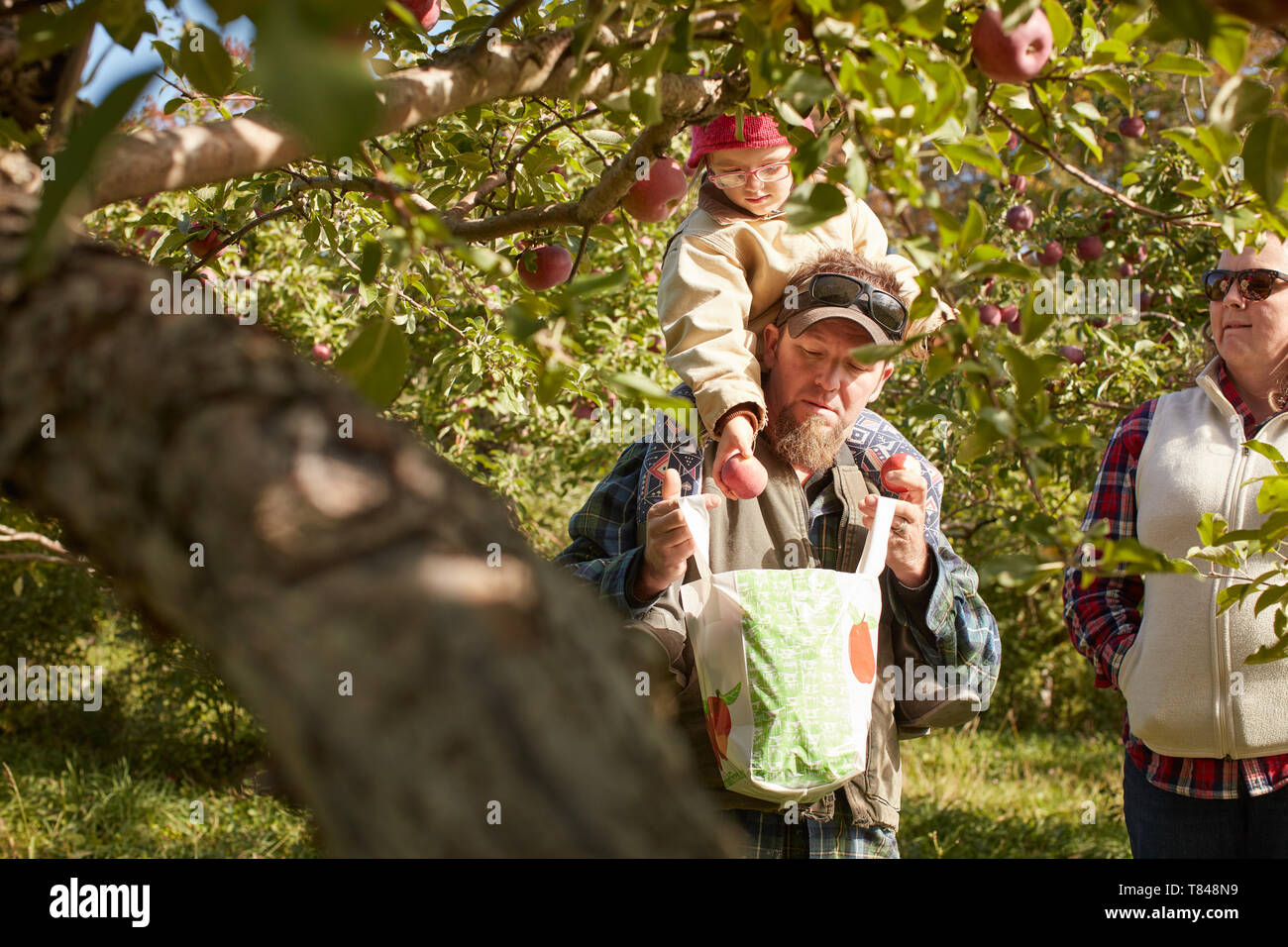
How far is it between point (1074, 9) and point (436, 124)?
2530mm

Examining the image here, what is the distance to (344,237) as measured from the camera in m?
2.51

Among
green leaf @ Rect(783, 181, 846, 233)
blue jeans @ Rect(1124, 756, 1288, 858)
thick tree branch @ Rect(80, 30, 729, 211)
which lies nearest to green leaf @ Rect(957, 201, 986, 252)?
green leaf @ Rect(783, 181, 846, 233)

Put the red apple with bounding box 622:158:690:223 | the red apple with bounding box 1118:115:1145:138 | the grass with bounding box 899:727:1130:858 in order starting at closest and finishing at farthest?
the red apple with bounding box 622:158:690:223 < the red apple with bounding box 1118:115:1145:138 < the grass with bounding box 899:727:1130:858

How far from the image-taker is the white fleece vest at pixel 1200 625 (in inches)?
78.3

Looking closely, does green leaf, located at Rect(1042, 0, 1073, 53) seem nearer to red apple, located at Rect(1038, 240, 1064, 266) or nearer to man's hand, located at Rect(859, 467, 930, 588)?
man's hand, located at Rect(859, 467, 930, 588)

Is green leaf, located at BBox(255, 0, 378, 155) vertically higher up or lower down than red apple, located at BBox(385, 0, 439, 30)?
lower down

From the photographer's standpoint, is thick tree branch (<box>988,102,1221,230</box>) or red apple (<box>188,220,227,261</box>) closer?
thick tree branch (<box>988,102,1221,230</box>)

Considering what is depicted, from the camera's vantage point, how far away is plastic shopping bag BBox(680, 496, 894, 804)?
160 cm

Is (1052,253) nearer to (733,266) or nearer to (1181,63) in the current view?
(733,266)

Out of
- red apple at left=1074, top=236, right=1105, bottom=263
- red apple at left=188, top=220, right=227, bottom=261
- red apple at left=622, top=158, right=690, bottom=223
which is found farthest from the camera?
red apple at left=1074, top=236, right=1105, bottom=263

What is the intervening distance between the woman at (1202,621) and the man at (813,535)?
41 cm

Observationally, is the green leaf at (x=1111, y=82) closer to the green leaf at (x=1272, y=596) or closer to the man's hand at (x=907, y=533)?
the green leaf at (x=1272, y=596)

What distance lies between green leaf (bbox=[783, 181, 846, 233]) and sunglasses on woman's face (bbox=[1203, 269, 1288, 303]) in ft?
5.15
